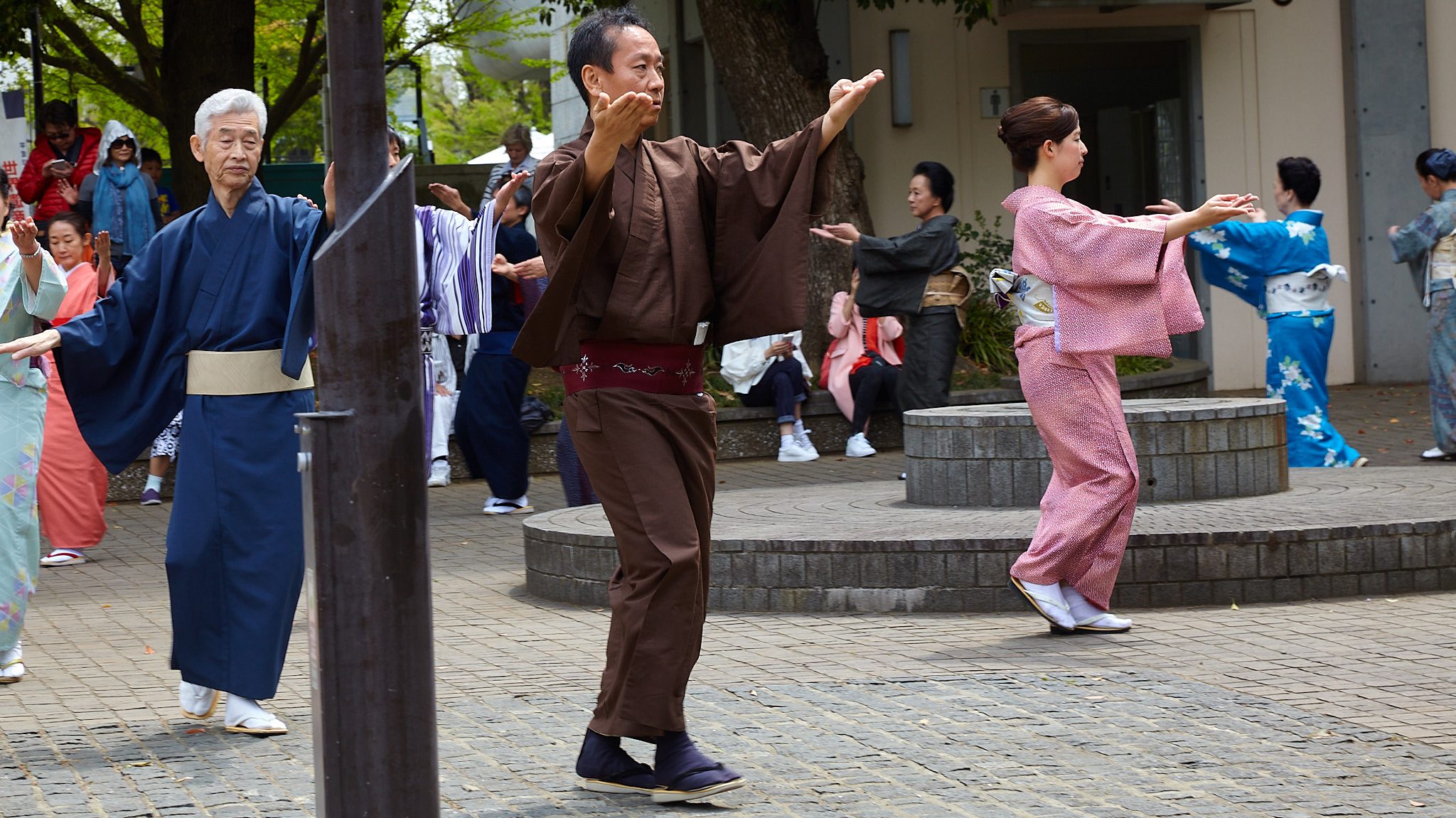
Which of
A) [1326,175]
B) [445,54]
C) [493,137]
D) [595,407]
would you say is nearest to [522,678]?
[595,407]

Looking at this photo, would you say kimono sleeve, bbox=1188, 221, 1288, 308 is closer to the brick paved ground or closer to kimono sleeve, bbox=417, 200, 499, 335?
the brick paved ground

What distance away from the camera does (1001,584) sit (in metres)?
6.76

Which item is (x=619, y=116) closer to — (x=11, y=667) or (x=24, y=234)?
(x=24, y=234)

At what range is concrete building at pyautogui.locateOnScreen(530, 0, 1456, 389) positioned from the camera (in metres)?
16.2

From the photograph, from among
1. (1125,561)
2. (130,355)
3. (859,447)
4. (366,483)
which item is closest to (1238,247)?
(859,447)

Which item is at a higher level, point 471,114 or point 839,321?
point 471,114

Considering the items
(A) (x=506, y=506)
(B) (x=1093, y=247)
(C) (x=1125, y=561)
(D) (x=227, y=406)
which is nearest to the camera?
(D) (x=227, y=406)

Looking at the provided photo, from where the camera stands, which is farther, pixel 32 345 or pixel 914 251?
pixel 914 251

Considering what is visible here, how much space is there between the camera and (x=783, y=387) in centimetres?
1276

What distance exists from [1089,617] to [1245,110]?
38.2 ft

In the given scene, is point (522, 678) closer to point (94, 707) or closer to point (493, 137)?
point (94, 707)

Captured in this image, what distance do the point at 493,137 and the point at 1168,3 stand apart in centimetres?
2432

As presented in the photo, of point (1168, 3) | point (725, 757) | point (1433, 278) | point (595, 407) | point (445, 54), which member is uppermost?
point (445, 54)

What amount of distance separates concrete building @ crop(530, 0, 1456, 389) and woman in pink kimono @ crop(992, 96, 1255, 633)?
32.2ft
